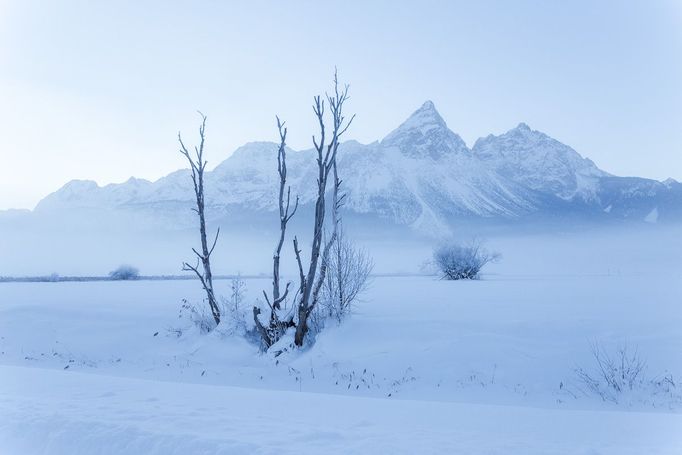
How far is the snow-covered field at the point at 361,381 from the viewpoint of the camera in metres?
6.11

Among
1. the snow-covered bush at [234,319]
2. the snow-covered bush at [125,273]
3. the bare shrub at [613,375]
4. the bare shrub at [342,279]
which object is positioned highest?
the bare shrub at [342,279]

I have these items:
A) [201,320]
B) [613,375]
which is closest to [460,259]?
[201,320]

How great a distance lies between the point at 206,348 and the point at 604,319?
10.9 metres

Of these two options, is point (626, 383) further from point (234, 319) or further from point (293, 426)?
point (234, 319)

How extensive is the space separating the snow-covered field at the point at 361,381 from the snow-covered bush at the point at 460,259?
14.9 m

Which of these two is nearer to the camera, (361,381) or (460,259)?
(361,381)

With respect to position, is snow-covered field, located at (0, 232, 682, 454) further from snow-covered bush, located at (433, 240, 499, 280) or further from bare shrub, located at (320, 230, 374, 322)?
snow-covered bush, located at (433, 240, 499, 280)

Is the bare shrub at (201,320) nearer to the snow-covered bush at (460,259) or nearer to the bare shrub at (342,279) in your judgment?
the bare shrub at (342,279)

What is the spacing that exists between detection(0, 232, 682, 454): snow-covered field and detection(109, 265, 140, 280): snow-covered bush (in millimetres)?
34480

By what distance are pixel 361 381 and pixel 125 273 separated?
50754mm

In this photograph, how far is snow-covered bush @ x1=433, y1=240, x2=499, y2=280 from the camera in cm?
3775

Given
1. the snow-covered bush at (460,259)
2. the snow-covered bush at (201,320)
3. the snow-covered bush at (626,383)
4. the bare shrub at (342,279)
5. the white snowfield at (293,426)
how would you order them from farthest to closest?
the snow-covered bush at (460,259) < the snow-covered bush at (201,320) < the bare shrub at (342,279) < the snow-covered bush at (626,383) < the white snowfield at (293,426)

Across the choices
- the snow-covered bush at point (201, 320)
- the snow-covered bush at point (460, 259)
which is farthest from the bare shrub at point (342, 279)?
the snow-covered bush at point (460, 259)

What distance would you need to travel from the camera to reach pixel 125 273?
57156 millimetres
